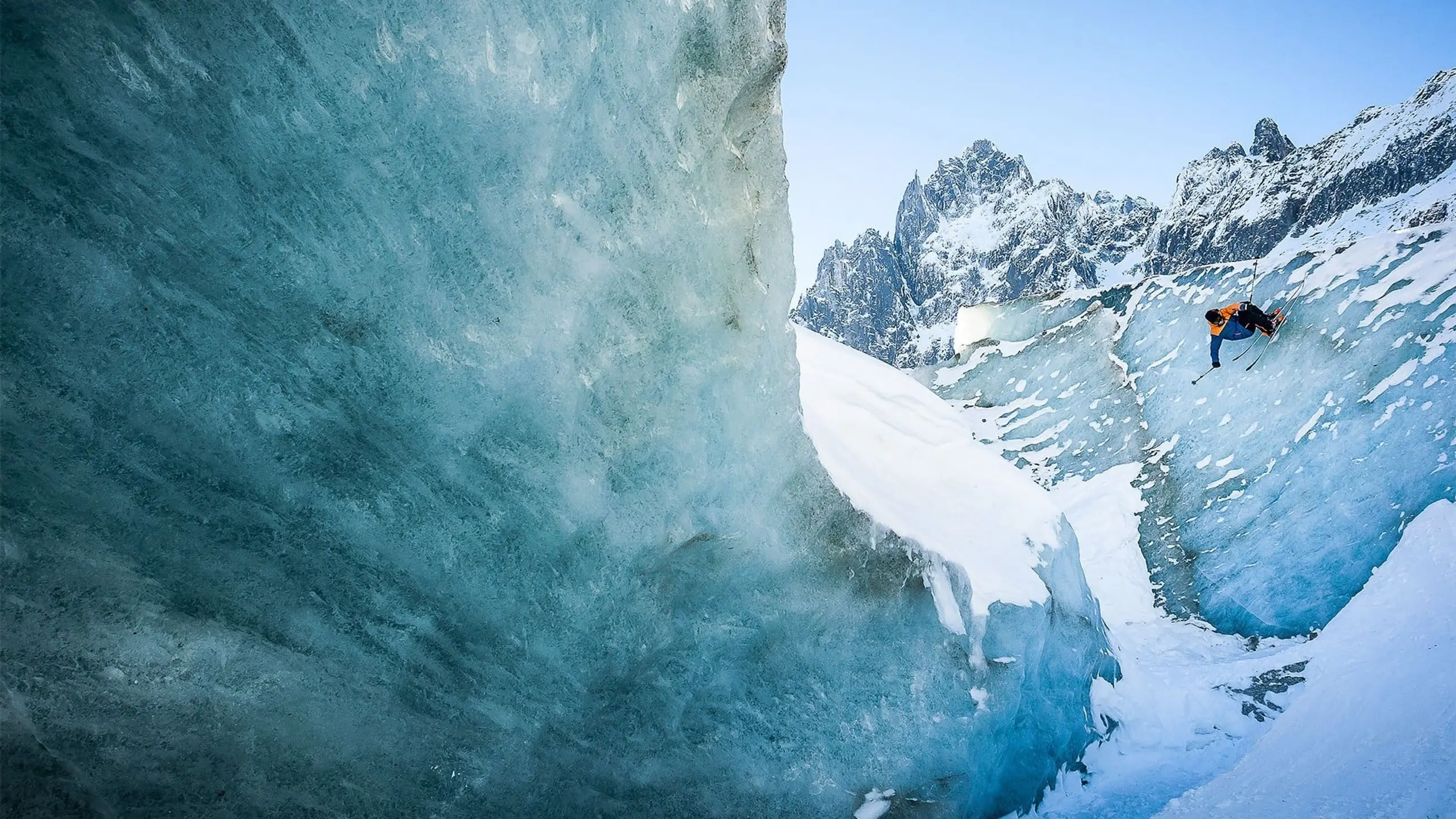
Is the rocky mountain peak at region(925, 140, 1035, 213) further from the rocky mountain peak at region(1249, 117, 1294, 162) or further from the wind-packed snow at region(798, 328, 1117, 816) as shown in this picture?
the wind-packed snow at region(798, 328, 1117, 816)

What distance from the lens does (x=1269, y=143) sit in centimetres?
7062

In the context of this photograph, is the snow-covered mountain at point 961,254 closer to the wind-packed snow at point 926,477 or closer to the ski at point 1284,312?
the ski at point 1284,312

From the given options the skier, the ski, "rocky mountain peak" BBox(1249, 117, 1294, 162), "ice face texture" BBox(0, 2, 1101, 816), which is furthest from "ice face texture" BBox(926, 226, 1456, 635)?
"rocky mountain peak" BBox(1249, 117, 1294, 162)

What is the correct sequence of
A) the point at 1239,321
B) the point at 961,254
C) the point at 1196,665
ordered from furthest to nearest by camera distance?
the point at 961,254, the point at 1239,321, the point at 1196,665

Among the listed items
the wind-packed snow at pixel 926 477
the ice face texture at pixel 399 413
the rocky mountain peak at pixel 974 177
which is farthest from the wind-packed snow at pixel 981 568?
the rocky mountain peak at pixel 974 177

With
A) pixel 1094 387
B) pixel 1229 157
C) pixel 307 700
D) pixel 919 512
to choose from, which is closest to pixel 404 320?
pixel 307 700

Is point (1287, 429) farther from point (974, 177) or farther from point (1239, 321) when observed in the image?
point (974, 177)

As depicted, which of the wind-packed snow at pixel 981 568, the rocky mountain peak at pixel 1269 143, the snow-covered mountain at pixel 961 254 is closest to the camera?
the wind-packed snow at pixel 981 568

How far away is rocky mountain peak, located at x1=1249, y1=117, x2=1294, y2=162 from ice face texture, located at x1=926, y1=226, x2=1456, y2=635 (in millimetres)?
72594

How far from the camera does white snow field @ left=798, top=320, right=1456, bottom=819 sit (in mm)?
6352

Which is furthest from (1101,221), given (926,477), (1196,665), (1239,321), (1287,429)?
(926,477)

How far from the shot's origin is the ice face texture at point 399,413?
10.1 feet

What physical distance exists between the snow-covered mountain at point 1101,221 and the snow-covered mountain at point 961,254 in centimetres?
16

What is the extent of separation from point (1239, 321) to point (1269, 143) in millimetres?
80750
